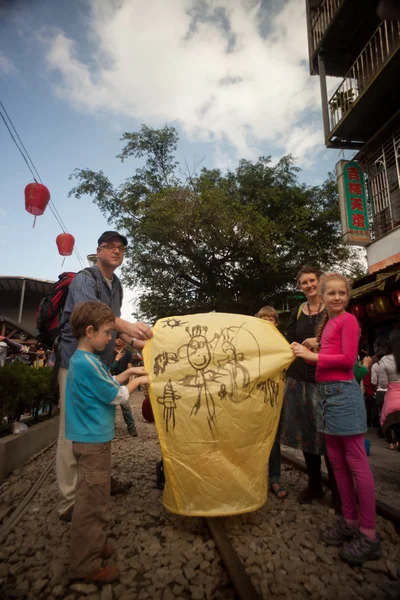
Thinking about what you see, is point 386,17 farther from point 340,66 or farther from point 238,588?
point 238,588

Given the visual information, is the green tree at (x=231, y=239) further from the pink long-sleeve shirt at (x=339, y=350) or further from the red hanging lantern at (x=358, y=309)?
the pink long-sleeve shirt at (x=339, y=350)

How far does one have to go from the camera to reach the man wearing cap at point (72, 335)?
96.4 inches

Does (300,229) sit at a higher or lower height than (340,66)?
lower

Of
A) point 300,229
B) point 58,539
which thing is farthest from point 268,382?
point 300,229

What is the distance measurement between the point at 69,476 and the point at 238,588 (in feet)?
4.53

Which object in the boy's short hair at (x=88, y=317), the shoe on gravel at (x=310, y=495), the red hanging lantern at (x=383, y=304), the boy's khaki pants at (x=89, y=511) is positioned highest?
the red hanging lantern at (x=383, y=304)

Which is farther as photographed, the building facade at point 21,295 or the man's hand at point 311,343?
the building facade at point 21,295

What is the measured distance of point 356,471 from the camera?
6.86 ft

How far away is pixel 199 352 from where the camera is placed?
225cm

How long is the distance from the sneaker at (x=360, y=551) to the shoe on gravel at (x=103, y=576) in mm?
1300

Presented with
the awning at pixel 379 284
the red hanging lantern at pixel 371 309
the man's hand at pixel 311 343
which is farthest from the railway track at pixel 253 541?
the red hanging lantern at pixel 371 309

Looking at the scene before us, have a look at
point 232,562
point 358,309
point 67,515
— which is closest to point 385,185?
point 358,309

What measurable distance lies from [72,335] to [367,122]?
401 inches

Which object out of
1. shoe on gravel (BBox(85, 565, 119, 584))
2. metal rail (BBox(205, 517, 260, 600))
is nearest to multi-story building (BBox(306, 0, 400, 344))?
metal rail (BBox(205, 517, 260, 600))
